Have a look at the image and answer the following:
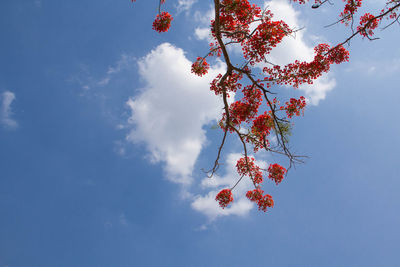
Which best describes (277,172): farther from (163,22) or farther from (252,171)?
(163,22)

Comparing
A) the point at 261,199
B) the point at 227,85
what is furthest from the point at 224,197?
the point at 227,85

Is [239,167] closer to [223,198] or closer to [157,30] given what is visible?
[223,198]

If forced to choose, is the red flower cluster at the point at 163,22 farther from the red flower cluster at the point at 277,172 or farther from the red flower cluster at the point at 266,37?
the red flower cluster at the point at 277,172

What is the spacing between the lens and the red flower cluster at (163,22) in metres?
6.96

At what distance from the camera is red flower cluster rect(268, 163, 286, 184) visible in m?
7.25

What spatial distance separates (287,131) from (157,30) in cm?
441

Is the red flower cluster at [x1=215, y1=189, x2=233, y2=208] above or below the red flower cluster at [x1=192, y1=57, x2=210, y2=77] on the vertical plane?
below

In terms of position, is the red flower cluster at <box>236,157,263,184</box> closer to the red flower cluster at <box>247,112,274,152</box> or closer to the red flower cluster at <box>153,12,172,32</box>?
the red flower cluster at <box>247,112,274,152</box>

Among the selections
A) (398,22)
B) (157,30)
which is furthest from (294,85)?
(157,30)

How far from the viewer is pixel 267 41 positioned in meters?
5.93

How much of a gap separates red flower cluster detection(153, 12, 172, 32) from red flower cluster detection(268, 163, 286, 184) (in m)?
4.86

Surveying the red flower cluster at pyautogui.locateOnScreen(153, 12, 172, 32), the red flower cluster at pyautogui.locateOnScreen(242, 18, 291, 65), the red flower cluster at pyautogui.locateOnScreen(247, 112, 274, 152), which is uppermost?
the red flower cluster at pyautogui.locateOnScreen(153, 12, 172, 32)

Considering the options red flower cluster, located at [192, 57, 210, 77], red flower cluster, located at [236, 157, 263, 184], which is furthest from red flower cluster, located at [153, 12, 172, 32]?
red flower cluster, located at [236, 157, 263, 184]

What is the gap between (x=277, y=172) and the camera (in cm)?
727
